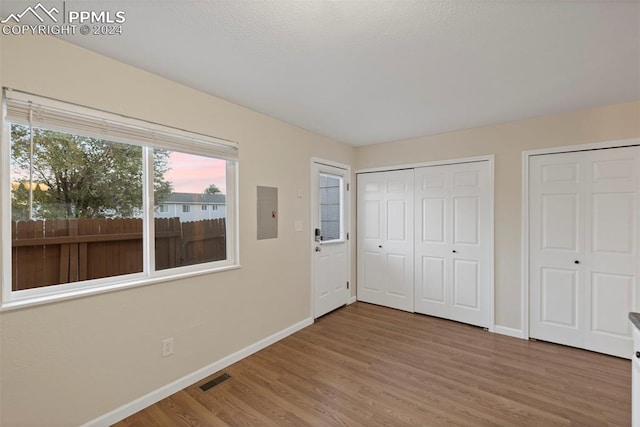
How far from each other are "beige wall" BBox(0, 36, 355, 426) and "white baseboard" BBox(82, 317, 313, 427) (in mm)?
41

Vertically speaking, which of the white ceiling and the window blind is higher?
the white ceiling

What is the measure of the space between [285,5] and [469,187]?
9.94 feet

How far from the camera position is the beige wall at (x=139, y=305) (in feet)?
5.25

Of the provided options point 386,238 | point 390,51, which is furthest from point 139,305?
point 386,238

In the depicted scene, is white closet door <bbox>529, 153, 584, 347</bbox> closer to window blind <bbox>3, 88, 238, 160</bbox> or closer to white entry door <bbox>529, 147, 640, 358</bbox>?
white entry door <bbox>529, 147, 640, 358</bbox>

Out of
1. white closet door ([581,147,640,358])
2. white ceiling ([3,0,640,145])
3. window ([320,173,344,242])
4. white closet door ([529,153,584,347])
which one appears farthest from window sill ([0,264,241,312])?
white closet door ([581,147,640,358])

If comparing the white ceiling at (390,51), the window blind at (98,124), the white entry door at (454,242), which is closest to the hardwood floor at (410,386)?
the white entry door at (454,242)

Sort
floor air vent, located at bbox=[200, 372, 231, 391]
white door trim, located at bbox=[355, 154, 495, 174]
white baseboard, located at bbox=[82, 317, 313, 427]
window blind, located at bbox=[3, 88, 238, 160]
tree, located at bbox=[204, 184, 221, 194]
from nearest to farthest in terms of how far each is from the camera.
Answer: window blind, located at bbox=[3, 88, 238, 160]
white baseboard, located at bbox=[82, 317, 313, 427]
floor air vent, located at bbox=[200, 372, 231, 391]
tree, located at bbox=[204, 184, 221, 194]
white door trim, located at bbox=[355, 154, 495, 174]

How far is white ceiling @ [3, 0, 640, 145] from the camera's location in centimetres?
147

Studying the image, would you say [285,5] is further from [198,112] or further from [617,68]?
[617,68]

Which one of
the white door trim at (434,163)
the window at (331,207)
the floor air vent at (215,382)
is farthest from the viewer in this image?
the window at (331,207)

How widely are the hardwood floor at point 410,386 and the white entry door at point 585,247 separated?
0.91ft

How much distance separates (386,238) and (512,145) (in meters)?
1.95

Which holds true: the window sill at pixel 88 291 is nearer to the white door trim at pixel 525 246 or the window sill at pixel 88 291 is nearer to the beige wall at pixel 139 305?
the beige wall at pixel 139 305
